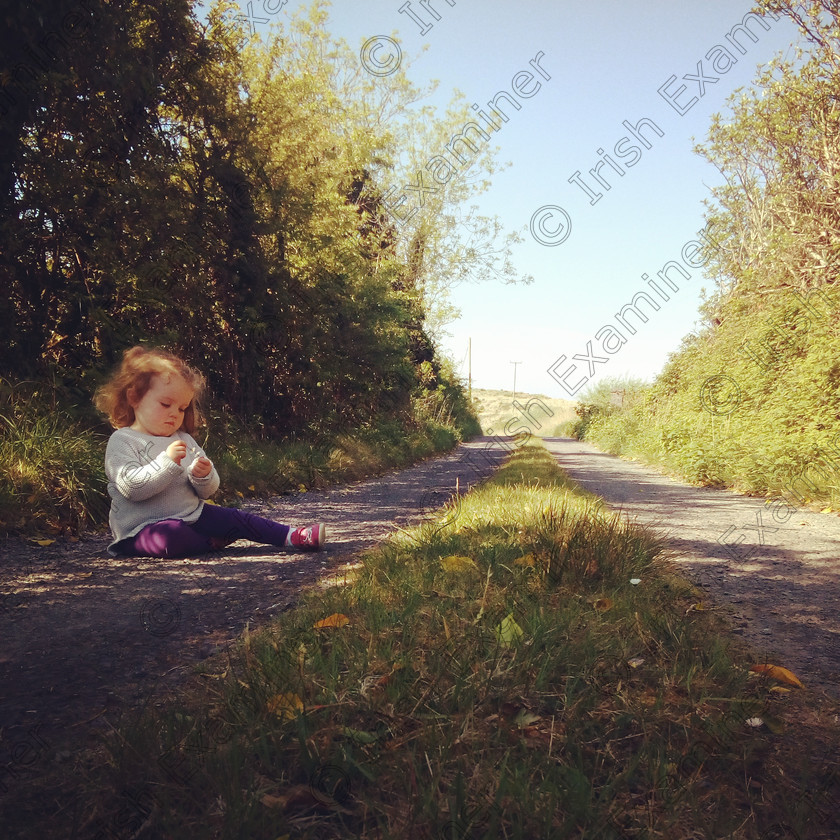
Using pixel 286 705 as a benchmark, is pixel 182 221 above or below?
above

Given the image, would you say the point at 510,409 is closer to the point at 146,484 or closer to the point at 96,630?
the point at 146,484

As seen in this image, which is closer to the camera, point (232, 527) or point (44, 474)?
point (232, 527)

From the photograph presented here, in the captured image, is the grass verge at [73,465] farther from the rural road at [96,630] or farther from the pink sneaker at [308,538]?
the pink sneaker at [308,538]

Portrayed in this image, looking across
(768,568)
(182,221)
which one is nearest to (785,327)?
(768,568)

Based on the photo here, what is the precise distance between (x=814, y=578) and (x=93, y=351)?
6.79 metres

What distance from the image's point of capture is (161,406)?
4102 mm

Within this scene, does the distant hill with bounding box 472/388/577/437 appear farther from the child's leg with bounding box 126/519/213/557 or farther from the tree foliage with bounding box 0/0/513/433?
the child's leg with bounding box 126/519/213/557

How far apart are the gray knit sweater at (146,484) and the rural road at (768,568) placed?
10.5ft

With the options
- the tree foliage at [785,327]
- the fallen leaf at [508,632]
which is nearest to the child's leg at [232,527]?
the fallen leaf at [508,632]

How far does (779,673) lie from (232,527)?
3.31 meters

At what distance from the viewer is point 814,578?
12.4ft

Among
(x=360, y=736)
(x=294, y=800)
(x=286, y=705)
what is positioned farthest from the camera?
(x=286, y=705)

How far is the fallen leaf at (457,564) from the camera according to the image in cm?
302

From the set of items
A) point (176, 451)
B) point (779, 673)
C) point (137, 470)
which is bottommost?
point (779, 673)
